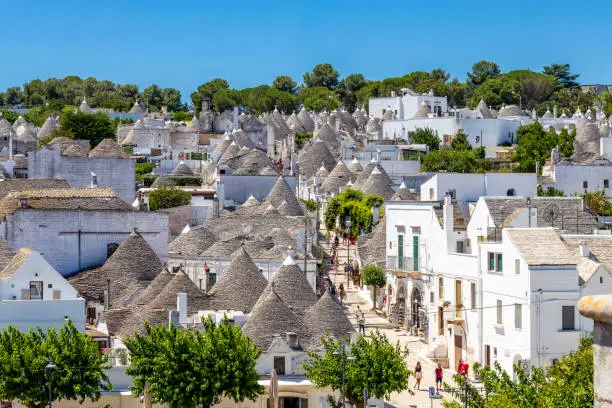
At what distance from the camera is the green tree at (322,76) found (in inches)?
7126

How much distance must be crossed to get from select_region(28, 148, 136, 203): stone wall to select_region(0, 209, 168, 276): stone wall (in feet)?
59.4

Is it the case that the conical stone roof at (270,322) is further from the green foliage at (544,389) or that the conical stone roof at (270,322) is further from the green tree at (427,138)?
the green tree at (427,138)

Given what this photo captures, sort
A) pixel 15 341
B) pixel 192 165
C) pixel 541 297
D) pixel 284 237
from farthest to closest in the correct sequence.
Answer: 1. pixel 192 165
2. pixel 284 237
3. pixel 541 297
4. pixel 15 341

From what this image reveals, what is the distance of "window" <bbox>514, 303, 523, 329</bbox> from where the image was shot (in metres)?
38.5

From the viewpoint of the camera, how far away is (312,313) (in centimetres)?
4025

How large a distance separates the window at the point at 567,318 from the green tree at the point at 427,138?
63.3 metres

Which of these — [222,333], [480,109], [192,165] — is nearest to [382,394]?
[222,333]

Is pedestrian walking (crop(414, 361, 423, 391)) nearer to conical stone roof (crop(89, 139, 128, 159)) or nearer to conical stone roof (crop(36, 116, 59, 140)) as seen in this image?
conical stone roof (crop(89, 139, 128, 159))

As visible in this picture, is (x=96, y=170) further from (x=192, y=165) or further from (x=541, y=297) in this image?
(x=541, y=297)

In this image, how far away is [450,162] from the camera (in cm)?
8781

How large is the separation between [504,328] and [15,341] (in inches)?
600

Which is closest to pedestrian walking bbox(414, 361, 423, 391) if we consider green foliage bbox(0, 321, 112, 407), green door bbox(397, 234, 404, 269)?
green foliage bbox(0, 321, 112, 407)

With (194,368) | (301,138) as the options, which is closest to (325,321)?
(194,368)

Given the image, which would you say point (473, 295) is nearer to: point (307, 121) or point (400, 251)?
point (400, 251)
